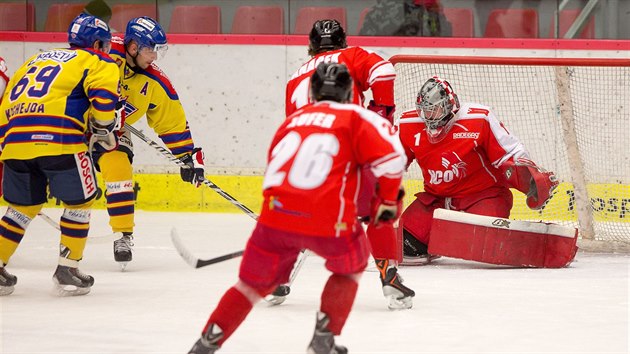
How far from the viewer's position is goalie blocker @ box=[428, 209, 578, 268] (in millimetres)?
4934

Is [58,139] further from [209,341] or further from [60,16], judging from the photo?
[60,16]

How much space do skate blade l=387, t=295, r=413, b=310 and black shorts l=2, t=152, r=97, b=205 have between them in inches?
47.3

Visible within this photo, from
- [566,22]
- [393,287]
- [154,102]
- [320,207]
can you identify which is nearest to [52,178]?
[154,102]

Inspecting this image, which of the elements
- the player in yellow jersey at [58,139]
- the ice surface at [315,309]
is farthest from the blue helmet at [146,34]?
the ice surface at [315,309]

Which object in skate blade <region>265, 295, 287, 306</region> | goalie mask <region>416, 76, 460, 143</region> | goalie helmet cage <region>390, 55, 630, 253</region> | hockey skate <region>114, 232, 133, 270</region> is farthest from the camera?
goalie helmet cage <region>390, 55, 630, 253</region>

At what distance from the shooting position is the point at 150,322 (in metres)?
3.61

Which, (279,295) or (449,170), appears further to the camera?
(449,170)

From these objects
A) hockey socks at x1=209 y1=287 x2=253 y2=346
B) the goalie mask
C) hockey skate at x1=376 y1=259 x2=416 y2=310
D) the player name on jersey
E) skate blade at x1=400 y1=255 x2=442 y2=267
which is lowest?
skate blade at x1=400 y1=255 x2=442 y2=267

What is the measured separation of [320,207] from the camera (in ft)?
9.11

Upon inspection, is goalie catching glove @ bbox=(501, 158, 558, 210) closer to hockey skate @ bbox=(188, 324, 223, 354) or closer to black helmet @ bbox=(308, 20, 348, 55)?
black helmet @ bbox=(308, 20, 348, 55)

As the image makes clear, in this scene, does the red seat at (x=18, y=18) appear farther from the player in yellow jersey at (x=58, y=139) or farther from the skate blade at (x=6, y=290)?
the skate blade at (x=6, y=290)

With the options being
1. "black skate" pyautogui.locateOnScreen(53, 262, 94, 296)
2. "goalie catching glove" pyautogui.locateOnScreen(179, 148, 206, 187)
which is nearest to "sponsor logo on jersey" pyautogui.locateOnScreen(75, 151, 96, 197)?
"black skate" pyautogui.locateOnScreen(53, 262, 94, 296)

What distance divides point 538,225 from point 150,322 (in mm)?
2090

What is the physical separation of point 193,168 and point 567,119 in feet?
6.58
